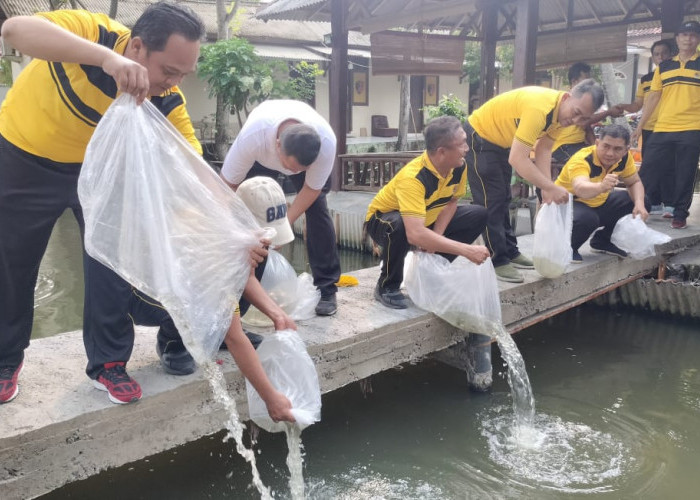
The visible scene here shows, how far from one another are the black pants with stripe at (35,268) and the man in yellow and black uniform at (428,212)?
1.64 metres

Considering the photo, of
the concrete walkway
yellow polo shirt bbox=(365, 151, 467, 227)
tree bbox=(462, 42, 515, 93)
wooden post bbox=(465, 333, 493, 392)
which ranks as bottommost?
wooden post bbox=(465, 333, 493, 392)

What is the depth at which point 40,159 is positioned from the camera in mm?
2281

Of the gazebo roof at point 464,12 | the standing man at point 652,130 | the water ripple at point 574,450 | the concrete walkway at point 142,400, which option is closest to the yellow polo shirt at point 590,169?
the concrete walkway at point 142,400

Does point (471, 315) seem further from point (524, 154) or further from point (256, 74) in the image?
point (256, 74)

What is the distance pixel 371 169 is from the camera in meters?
9.66

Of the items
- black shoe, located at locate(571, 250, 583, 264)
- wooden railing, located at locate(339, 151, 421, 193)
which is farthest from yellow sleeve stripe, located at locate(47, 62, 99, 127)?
wooden railing, located at locate(339, 151, 421, 193)

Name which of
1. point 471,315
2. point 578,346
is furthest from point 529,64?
point 471,315

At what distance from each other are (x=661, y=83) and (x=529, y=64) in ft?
4.64

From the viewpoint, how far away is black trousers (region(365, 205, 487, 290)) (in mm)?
3732

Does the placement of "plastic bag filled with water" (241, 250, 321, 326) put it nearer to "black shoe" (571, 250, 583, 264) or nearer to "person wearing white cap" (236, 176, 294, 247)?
"person wearing white cap" (236, 176, 294, 247)

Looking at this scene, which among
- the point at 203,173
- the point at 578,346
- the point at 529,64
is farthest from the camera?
the point at 529,64

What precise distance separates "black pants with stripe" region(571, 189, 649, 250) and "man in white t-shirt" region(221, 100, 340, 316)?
88.2 inches

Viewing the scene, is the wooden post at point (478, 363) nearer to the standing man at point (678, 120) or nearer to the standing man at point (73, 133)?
the standing man at point (73, 133)

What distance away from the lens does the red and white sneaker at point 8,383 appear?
2.35 m
